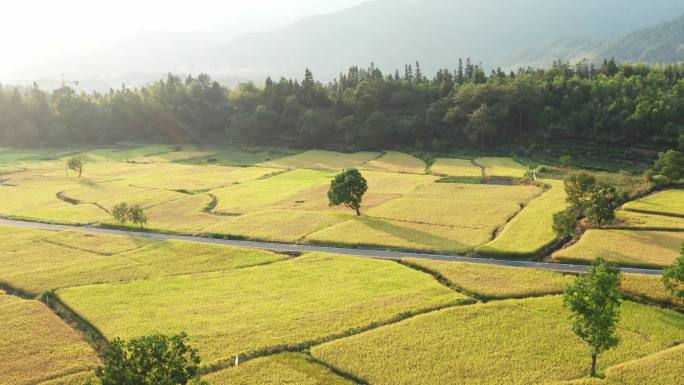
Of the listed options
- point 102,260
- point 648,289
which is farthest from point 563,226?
point 102,260

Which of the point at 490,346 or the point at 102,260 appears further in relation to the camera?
the point at 102,260

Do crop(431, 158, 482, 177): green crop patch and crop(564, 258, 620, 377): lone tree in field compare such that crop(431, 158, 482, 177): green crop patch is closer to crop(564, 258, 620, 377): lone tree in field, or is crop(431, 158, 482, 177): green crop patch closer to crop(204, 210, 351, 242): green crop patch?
crop(204, 210, 351, 242): green crop patch

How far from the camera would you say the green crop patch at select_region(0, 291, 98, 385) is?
3309cm

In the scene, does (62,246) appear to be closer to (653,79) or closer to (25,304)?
(25,304)

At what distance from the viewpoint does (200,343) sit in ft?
117

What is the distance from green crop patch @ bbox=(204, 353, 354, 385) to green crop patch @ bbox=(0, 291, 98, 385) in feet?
28.0

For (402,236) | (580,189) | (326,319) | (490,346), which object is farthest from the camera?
(580,189)

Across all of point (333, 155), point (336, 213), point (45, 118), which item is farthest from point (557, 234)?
point (45, 118)

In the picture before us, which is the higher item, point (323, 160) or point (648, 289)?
point (323, 160)

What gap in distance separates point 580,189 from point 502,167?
36.7m

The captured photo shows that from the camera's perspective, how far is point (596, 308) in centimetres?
3078

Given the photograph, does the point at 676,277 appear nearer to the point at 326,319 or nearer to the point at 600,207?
the point at 600,207

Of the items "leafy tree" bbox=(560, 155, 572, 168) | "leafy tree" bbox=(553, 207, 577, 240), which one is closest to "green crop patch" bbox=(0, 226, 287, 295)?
"leafy tree" bbox=(553, 207, 577, 240)

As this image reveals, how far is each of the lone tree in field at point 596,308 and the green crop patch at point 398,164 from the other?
221 feet
